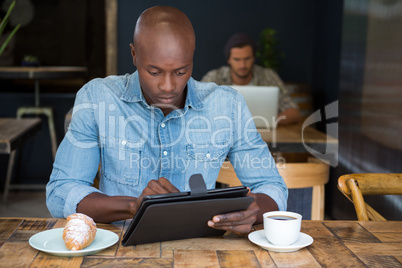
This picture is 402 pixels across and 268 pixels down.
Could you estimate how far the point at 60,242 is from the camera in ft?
3.87

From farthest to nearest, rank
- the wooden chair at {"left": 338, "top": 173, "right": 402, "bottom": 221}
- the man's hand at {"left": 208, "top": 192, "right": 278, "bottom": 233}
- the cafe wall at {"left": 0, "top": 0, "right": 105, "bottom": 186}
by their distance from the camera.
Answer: the cafe wall at {"left": 0, "top": 0, "right": 105, "bottom": 186}
the wooden chair at {"left": 338, "top": 173, "right": 402, "bottom": 221}
the man's hand at {"left": 208, "top": 192, "right": 278, "bottom": 233}

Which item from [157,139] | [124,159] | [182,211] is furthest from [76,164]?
[182,211]

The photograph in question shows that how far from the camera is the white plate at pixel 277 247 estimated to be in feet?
3.90

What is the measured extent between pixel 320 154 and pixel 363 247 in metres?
1.80

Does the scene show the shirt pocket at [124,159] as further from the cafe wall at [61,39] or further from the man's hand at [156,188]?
the cafe wall at [61,39]

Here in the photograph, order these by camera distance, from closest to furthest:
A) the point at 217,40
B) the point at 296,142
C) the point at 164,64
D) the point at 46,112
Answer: the point at 164,64 < the point at 296,142 < the point at 46,112 < the point at 217,40

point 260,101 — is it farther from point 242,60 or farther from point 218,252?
point 218,252

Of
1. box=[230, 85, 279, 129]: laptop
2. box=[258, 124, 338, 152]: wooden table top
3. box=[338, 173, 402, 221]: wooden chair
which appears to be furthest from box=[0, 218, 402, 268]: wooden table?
box=[230, 85, 279, 129]: laptop

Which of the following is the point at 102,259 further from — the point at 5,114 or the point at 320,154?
the point at 5,114

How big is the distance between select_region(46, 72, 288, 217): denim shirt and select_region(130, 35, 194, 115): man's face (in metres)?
0.17

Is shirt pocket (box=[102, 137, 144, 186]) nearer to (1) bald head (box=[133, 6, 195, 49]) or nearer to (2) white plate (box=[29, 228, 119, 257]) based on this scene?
(1) bald head (box=[133, 6, 195, 49])

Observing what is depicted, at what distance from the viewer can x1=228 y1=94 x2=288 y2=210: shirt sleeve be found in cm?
166

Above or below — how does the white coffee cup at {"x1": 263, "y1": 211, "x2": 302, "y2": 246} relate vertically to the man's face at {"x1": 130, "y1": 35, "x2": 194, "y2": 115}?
below

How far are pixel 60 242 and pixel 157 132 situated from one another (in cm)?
60
